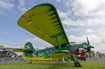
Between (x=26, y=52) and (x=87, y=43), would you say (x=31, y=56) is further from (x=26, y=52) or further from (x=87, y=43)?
(x=87, y=43)

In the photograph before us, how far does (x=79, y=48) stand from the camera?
24.8 ft

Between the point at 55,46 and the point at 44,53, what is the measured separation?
1759mm

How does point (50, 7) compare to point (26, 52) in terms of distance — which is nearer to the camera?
point (50, 7)

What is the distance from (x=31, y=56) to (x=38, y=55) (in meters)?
1.34

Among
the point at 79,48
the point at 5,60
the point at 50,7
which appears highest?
the point at 50,7

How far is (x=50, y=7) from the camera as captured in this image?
8.77ft

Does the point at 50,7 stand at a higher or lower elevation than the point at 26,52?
higher

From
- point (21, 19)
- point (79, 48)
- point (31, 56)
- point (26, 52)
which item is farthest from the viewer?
point (26, 52)

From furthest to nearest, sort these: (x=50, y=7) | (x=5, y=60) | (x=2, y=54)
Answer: (x=2, y=54), (x=5, y=60), (x=50, y=7)

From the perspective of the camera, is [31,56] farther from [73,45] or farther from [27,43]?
[73,45]

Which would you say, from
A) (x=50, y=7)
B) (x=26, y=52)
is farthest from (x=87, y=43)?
(x=26, y=52)

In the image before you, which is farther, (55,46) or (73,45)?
(55,46)

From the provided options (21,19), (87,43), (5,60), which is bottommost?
(5,60)

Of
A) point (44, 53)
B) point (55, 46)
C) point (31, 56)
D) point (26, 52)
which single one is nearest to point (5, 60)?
point (26, 52)
